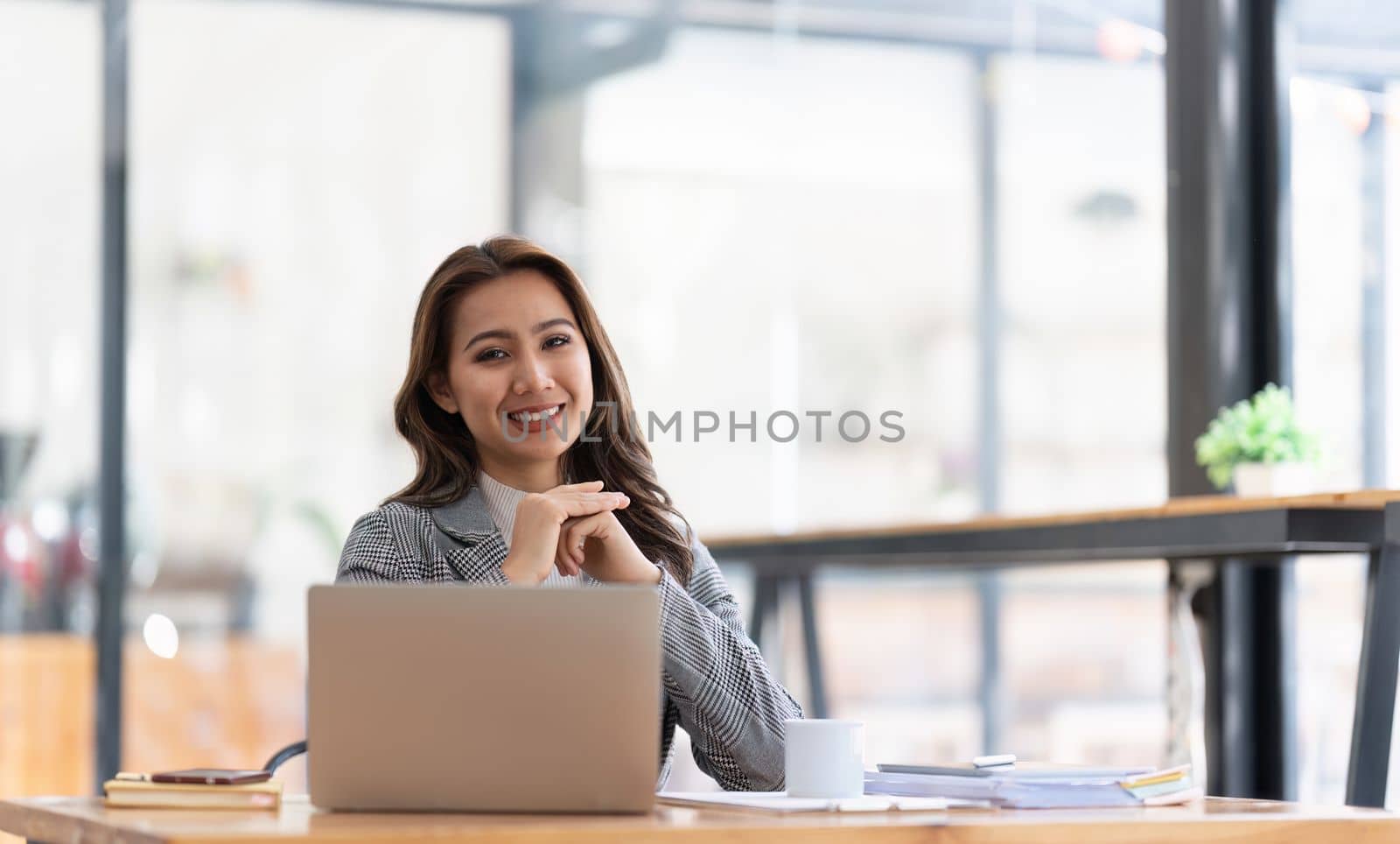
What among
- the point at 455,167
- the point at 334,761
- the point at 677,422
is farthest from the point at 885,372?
the point at 334,761

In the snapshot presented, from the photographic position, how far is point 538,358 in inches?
77.8

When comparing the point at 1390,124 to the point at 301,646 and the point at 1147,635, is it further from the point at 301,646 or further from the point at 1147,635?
the point at 301,646

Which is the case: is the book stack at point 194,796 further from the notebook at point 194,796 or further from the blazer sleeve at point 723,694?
the blazer sleeve at point 723,694

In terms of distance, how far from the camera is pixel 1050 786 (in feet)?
4.66

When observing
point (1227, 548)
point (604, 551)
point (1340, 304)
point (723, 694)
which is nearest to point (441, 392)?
point (604, 551)

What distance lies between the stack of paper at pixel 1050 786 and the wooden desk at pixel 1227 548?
0.98m

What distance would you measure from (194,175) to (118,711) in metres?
1.58

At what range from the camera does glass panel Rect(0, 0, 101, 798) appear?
4984 millimetres

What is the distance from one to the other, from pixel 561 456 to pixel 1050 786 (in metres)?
0.83

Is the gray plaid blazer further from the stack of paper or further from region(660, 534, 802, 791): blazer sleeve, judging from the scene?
the stack of paper

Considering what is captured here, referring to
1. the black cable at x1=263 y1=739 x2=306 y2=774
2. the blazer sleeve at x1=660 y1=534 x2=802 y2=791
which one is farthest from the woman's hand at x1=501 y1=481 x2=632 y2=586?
the black cable at x1=263 y1=739 x2=306 y2=774

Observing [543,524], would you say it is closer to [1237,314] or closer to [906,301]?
[1237,314]

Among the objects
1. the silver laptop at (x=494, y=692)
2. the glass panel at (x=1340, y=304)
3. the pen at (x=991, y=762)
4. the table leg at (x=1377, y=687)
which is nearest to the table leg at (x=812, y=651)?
the glass panel at (x=1340, y=304)

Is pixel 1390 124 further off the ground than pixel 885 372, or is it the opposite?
pixel 1390 124
